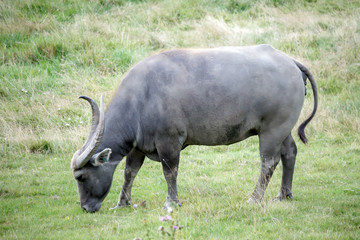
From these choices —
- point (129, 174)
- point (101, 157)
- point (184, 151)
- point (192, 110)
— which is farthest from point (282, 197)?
point (184, 151)

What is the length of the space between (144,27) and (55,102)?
5.39 meters

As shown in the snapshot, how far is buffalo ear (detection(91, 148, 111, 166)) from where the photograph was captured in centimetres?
620

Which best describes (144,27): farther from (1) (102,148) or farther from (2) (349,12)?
(1) (102,148)

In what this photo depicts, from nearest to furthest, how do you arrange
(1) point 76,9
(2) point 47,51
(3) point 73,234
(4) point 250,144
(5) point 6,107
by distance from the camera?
1. (3) point 73,234
2. (4) point 250,144
3. (5) point 6,107
4. (2) point 47,51
5. (1) point 76,9

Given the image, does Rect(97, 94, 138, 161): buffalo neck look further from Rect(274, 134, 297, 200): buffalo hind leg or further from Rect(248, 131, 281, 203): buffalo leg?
Rect(274, 134, 297, 200): buffalo hind leg

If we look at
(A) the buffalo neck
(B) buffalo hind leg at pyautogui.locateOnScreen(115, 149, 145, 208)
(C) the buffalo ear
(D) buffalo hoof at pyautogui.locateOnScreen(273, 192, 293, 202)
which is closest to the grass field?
(D) buffalo hoof at pyautogui.locateOnScreen(273, 192, 293, 202)

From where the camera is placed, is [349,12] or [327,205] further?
[349,12]

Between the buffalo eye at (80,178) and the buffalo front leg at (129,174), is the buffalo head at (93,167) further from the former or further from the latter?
the buffalo front leg at (129,174)

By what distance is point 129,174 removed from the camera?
697cm

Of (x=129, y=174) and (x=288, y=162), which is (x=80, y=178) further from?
(x=288, y=162)

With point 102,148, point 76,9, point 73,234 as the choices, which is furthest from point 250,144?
point 76,9

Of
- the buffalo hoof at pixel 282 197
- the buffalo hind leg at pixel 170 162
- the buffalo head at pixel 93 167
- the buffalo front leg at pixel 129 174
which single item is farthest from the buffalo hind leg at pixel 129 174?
the buffalo hoof at pixel 282 197

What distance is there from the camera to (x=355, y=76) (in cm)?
1193

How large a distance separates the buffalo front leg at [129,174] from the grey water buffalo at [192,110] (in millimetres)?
14
